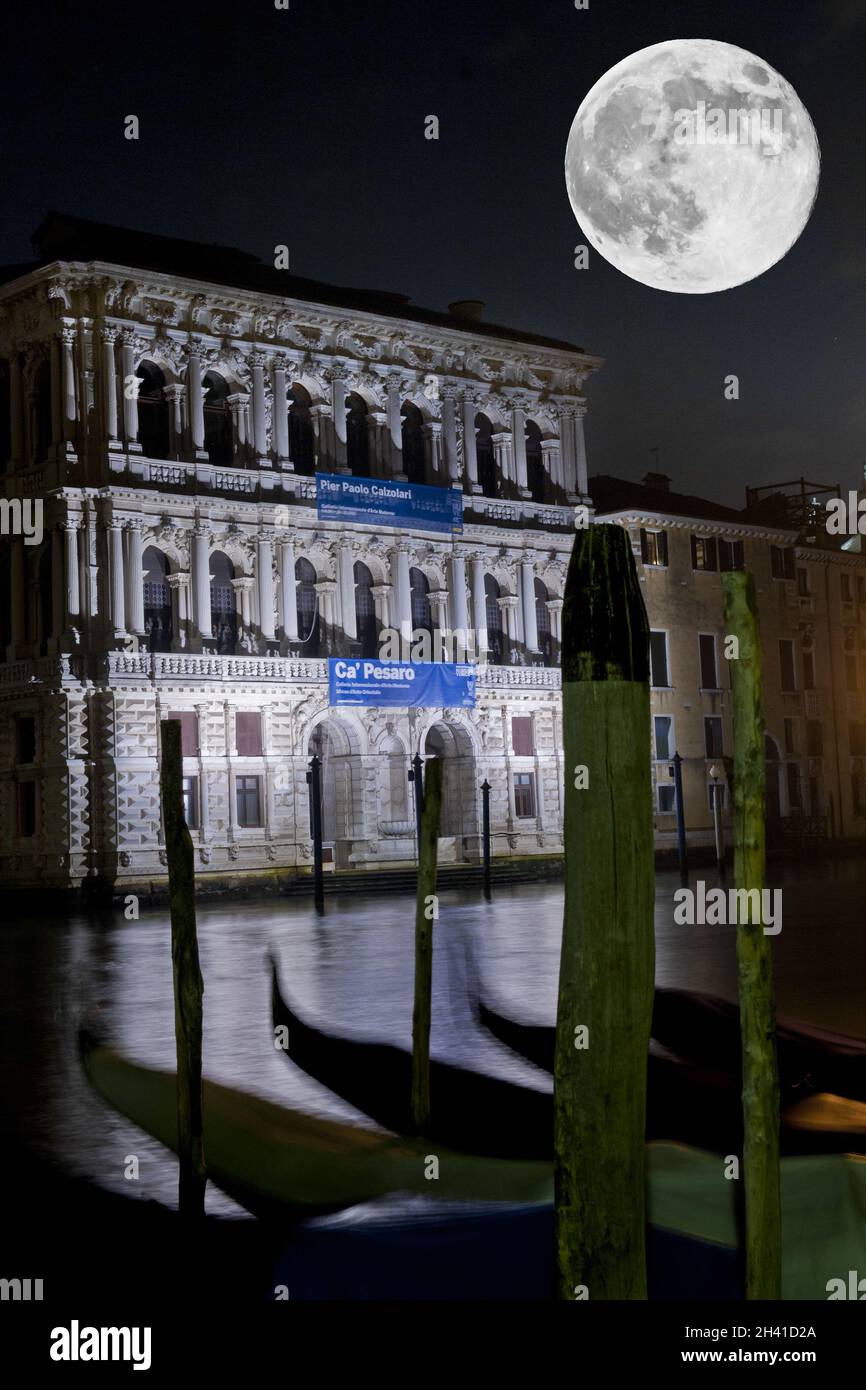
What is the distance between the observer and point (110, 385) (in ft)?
85.4

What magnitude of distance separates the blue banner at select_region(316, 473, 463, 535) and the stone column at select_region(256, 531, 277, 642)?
1.14m

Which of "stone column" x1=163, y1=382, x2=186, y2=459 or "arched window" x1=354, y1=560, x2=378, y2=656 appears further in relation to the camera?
"arched window" x1=354, y1=560, x2=378, y2=656

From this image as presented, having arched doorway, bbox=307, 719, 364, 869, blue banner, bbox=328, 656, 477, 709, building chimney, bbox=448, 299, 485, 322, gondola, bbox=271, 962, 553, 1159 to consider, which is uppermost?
building chimney, bbox=448, 299, 485, 322

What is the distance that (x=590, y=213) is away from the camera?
7582 mm

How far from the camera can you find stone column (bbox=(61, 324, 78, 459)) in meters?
25.6

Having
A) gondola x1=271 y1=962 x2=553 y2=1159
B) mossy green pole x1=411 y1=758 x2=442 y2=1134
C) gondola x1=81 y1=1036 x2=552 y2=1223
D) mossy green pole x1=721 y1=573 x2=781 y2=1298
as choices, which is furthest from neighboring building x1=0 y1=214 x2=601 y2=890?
mossy green pole x1=721 y1=573 x2=781 y2=1298

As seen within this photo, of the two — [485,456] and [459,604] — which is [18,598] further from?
[485,456]

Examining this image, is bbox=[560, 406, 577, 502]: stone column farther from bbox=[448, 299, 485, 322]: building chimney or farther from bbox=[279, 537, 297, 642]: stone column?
bbox=[279, 537, 297, 642]: stone column

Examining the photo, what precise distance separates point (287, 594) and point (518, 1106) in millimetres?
20673

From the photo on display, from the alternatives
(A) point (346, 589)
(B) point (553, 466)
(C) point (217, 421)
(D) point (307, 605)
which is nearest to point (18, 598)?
(C) point (217, 421)

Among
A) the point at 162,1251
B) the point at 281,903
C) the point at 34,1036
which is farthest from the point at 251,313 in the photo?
the point at 162,1251

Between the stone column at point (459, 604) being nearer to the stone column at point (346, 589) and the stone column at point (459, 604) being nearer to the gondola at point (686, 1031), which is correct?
A: the stone column at point (346, 589)
